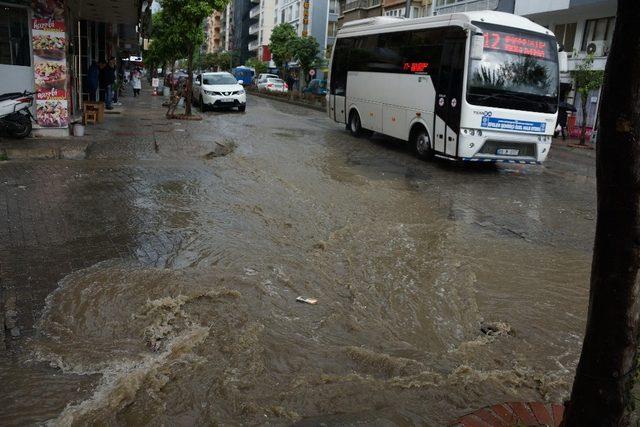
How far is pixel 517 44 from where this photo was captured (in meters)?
12.0

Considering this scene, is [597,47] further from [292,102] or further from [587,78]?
[292,102]

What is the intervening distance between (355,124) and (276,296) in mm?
13230

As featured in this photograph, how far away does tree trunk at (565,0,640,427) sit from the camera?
223cm

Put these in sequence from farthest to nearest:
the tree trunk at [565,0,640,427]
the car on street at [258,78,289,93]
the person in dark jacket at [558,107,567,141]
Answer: the car on street at [258,78,289,93] → the person in dark jacket at [558,107,567,141] → the tree trunk at [565,0,640,427]

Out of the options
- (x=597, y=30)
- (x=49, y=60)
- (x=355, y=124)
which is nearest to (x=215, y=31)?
(x=597, y=30)

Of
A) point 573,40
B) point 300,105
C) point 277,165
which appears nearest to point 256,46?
point 300,105

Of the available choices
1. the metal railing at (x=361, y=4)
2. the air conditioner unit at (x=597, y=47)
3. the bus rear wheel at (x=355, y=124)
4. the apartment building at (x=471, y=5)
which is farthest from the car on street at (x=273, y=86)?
the bus rear wheel at (x=355, y=124)

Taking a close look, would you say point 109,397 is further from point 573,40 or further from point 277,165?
point 573,40

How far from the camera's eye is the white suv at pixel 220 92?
959 inches

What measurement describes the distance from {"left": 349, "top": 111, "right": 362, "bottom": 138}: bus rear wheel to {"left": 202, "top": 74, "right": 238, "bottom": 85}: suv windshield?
9154 mm

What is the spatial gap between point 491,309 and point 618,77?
331 centimetres

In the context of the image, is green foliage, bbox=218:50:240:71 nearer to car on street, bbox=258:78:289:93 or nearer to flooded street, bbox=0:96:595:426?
car on street, bbox=258:78:289:93

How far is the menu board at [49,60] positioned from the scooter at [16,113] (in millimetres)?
381

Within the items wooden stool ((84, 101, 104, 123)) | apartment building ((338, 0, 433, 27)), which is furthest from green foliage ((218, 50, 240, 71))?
wooden stool ((84, 101, 104, 123))
